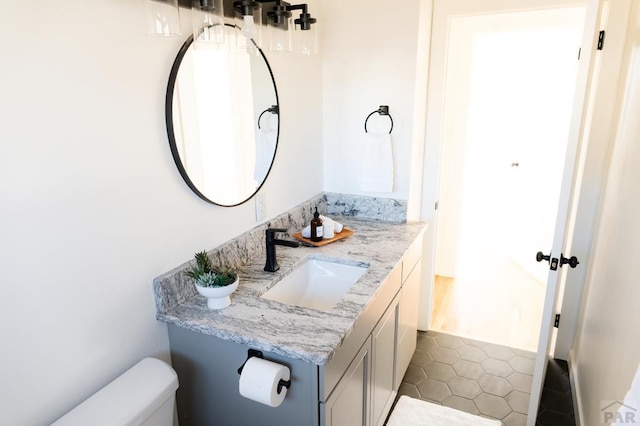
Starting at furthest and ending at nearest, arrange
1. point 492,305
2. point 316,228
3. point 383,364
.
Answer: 1. point 492,305
2. point 316,228
3. point 383,364

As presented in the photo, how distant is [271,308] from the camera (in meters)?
1.50

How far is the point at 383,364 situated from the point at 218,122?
1345 mm

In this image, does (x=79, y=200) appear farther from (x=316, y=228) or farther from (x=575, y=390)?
(x=575, y=390)

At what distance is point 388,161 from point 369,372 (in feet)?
4.02

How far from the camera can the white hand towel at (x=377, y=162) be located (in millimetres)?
2445

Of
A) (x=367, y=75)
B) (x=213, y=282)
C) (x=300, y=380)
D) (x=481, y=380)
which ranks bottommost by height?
(x=481, y=380)

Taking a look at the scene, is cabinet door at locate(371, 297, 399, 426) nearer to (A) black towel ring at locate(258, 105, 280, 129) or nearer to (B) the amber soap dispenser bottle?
(B) the amber soap dispenser bottle

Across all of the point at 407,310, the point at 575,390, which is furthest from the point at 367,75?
the point at 575,390

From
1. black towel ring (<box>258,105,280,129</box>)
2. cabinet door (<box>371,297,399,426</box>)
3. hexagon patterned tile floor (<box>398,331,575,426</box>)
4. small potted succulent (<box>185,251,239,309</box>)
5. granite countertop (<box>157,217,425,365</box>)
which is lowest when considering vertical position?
hexagon patterned tile floor (<box>398,331,575,426</box>)

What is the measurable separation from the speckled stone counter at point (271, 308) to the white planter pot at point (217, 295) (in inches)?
1.0

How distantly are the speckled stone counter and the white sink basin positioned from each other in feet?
0.14

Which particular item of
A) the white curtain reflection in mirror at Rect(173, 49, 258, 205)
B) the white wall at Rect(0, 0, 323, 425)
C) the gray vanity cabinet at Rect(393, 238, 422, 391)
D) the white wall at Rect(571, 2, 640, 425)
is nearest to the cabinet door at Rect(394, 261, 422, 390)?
the gray vanity cabinet at Rect(393, 238, 422, 391)

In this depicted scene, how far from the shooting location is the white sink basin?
6.21 feet

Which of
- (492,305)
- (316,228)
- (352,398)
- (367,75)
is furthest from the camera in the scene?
(492,305)
